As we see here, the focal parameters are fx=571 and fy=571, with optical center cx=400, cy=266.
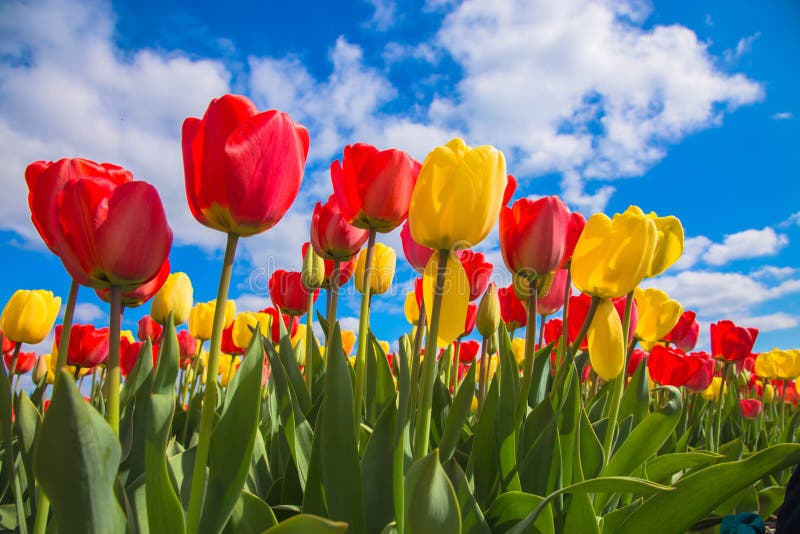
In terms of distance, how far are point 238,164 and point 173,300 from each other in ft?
5.83

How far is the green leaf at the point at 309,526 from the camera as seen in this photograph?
0.83 metres

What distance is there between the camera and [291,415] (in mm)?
1474

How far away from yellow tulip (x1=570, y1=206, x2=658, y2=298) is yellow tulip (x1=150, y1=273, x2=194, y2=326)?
1.82 m

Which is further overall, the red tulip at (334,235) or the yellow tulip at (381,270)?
the yellow tulip at (381,270)

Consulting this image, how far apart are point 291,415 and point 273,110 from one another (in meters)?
0.79

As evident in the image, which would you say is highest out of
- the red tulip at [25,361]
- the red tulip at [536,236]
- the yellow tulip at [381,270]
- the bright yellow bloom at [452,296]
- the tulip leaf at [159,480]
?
the red tulip at [25,361]

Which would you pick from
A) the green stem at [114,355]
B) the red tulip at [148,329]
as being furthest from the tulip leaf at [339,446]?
the red tulip at [148,329]

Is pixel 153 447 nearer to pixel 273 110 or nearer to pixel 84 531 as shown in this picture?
pixel 84 531

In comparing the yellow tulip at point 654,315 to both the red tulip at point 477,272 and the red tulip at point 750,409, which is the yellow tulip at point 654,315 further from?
the red tulip at point 750,409

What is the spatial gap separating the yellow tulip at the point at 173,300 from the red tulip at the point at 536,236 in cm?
159

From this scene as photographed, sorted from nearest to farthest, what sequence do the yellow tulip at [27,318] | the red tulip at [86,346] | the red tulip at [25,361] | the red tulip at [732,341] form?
the yellow tulip at [27,318] < the red tulip at [86,346] < the red tulip at [732,341] < the red tulip at [25,361]

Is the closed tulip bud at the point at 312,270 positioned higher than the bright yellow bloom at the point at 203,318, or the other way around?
the bright yellow bloom at the point at 203,318

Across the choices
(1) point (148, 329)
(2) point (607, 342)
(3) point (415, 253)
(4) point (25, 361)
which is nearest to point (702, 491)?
(2) point (607, 342)

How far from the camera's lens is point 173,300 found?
259 centimetres
